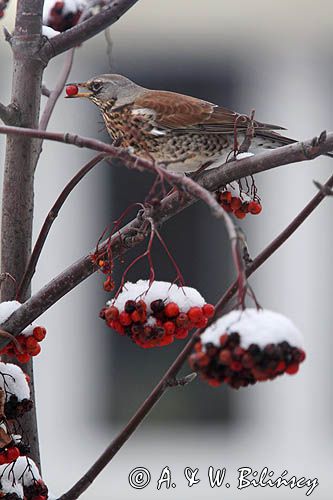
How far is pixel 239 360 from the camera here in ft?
2.83

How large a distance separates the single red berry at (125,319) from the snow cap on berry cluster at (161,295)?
0.01 meters

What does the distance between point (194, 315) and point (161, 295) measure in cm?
5

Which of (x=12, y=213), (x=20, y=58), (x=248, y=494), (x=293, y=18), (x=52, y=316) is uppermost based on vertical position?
(x=293, y=18)

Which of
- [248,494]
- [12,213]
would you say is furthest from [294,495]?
[12,213]

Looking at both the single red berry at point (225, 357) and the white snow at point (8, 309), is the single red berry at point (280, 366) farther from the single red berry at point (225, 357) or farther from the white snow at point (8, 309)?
the white snow at point (8, 309)

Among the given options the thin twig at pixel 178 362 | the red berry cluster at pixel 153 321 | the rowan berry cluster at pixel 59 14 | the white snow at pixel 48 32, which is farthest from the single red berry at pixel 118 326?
the rowan berry cluster at pixel 59 14

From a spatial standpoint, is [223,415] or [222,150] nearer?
[222,150]

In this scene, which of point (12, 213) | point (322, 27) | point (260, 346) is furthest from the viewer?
point (322, 27)

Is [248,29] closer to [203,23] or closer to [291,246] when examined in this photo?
[203,23]

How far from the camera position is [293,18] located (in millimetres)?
4699

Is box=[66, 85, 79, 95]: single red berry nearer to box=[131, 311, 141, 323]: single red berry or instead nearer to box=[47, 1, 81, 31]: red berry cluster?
box=[47, 1, 81, 31]: red berry cluster

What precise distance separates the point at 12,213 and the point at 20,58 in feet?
0.67

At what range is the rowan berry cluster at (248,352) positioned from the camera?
86 cm

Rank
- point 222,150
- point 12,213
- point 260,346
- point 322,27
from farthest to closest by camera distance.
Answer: point 322,27, point 222,150, point 12,213, point 260,346
